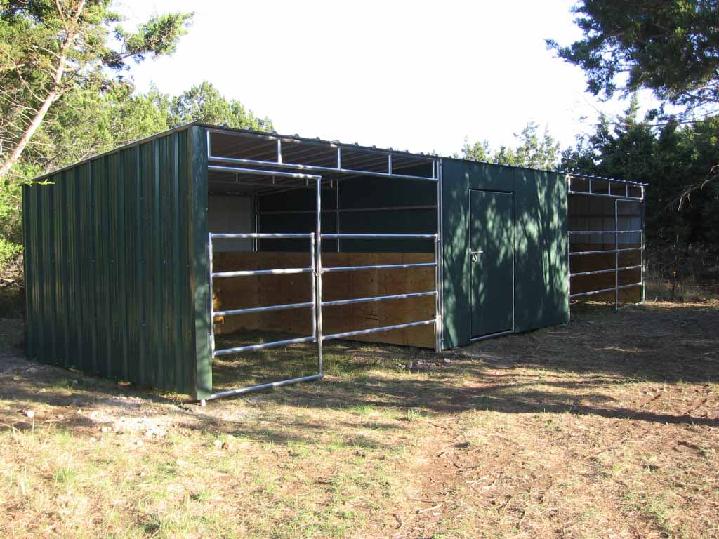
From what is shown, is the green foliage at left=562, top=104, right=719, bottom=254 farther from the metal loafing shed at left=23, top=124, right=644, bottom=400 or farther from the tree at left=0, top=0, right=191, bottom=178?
the tree at left=0, top=0, right=191, bottom=178

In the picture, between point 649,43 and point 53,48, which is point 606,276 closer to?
point 649,43

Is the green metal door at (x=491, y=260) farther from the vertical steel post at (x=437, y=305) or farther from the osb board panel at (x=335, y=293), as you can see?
the osb board panel at (x=335, y=293)

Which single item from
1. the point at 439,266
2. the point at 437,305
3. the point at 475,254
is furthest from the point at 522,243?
the point at 437,305

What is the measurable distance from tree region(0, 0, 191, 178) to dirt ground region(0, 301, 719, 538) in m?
5.19

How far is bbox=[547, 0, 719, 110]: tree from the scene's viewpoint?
7.95 m

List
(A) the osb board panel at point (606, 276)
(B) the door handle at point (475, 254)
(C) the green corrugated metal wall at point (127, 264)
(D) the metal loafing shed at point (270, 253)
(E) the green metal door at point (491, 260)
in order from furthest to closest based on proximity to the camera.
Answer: (A) the osb board panel at point (606, 276) → (E) the green metal door at point (491, 260) → (B) the door handle at point (475, 254) → (D) the metal loafing shed at point (270, 253) → (C) the green corrugated metal wall at point (127, 264)

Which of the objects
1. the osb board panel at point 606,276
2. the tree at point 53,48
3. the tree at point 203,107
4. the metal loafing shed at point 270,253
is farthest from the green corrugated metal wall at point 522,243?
the tree at point 203,107

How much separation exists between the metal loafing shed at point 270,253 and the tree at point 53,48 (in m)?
2.72

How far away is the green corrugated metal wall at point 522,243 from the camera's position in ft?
30.3

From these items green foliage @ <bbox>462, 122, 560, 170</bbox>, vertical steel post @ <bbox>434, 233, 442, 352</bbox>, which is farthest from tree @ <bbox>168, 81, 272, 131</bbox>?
vertical steel post @ <bbox>434, 233, 442, 352</bbox>

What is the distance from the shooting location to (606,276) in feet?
49.5

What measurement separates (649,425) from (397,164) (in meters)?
5.30

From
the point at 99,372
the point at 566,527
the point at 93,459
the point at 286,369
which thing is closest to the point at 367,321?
the point at 286,369

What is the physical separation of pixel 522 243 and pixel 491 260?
3.13 ft
